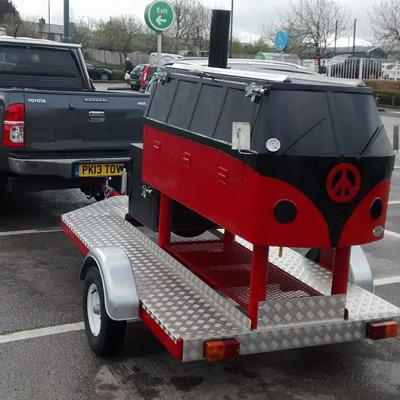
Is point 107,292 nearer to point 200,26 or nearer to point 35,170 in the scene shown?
point 35,170

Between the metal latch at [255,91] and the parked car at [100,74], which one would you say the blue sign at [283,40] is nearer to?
the metal latch at [255,91]

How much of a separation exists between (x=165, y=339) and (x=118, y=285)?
0.55m

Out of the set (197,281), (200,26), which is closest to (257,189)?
(197,281)

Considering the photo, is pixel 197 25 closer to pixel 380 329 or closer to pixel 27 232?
pixel 27 232

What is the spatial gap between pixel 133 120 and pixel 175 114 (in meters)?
3.23

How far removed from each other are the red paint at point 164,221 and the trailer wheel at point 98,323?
75 cm

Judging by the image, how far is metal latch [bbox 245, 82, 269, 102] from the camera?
372 centimetres

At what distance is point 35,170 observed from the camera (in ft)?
23.8

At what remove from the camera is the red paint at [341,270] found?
4316mm

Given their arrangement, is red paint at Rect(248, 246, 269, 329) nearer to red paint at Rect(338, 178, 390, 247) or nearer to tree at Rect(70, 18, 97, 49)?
red paint at Rect(338, 178, 390, 247)

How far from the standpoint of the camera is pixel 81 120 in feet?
24.6

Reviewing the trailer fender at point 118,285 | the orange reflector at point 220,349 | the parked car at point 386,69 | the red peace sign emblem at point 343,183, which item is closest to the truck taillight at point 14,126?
the trailer fender at point 118,285

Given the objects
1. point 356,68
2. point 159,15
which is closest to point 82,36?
point 356,68

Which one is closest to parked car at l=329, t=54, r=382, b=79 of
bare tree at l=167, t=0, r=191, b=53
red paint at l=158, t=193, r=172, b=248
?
bare tree at l=167, t=0, r=191, b=53
